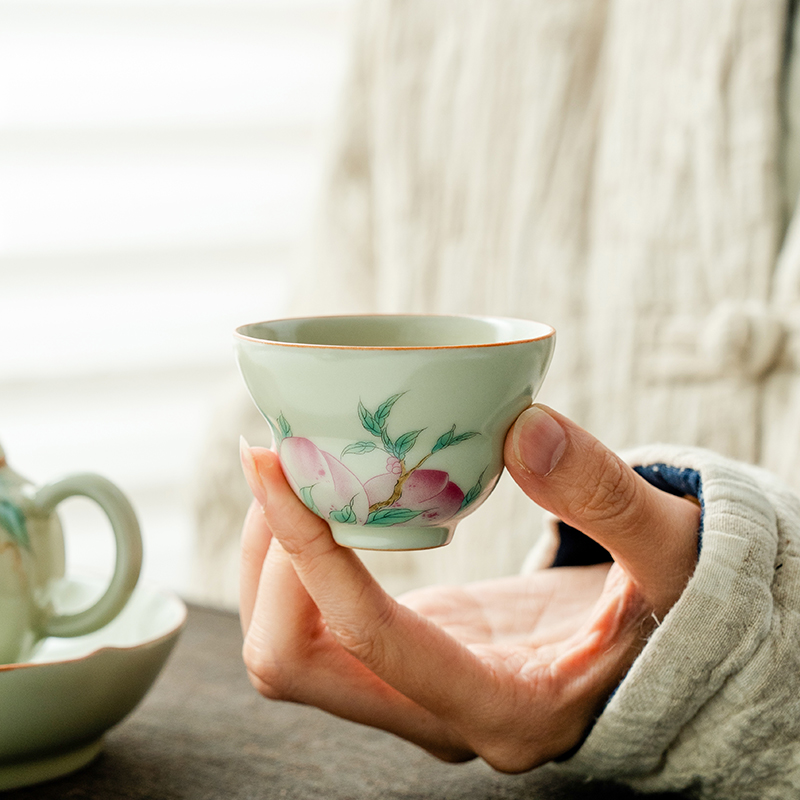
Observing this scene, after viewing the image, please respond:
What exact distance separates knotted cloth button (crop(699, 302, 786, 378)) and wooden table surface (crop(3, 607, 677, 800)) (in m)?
0.50

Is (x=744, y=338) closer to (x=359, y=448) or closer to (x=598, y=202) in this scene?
(x=598, y=202)

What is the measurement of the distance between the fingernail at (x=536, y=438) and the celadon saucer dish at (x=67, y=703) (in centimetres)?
31

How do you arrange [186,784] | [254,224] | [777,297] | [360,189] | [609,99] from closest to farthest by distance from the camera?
[186,784] → [777,297] → [609,99] → [360,189] → [254,224]

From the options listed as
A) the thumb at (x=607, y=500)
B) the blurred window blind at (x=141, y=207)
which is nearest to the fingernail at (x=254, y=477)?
the thumb at (x=607, y=500)

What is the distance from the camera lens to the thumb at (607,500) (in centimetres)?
44

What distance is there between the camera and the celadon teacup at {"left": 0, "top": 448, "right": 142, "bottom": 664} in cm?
56

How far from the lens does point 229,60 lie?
1596 mm

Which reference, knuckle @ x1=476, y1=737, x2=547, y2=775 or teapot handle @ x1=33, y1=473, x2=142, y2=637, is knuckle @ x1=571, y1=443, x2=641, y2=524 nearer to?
knuckle @ x1=476, y1=737, x2=547, y2=775

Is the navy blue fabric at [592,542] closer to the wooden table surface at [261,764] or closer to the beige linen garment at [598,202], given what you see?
the wooden table surface at [261,764]

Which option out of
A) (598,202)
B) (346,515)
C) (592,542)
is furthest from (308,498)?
(598,202)

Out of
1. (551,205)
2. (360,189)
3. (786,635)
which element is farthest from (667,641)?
(360,189)

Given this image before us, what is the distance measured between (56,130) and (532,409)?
138 cm

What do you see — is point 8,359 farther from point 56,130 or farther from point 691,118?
point 691,118

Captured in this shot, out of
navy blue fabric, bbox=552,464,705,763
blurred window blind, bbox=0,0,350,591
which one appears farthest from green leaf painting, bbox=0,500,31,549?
blurred window blind, bbox=0,0,350,591
